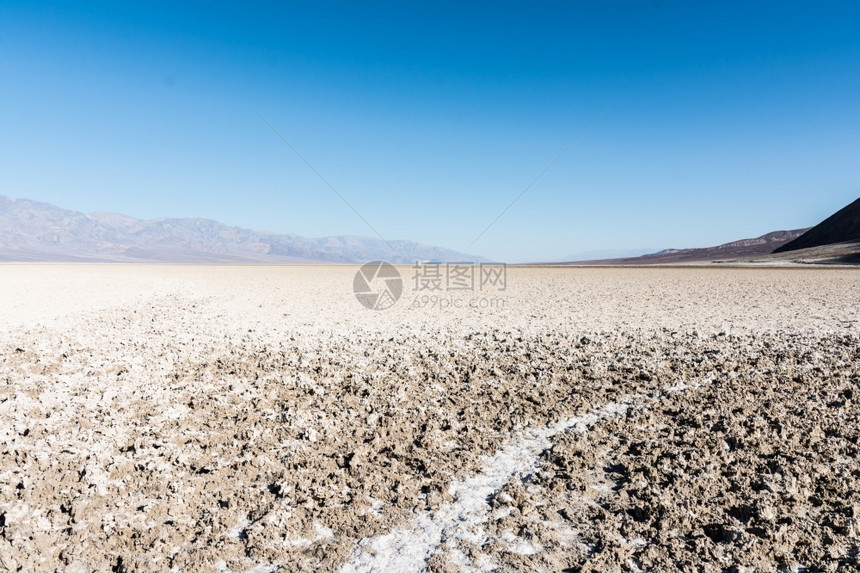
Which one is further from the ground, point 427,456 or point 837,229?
point 837,229

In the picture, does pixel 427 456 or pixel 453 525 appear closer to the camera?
pixel 453 525

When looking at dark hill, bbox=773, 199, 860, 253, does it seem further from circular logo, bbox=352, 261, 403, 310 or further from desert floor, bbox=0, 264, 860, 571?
desert floor, bbox=0, 264, 860, 571

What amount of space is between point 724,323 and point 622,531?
9096 mm

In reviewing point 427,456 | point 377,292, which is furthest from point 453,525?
point 377,292

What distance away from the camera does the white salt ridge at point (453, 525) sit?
2617 mm

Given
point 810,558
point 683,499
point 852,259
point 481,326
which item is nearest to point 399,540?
point 683,499

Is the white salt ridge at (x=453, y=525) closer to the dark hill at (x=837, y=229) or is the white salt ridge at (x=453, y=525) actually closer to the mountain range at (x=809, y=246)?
the mountain range at (x=809, y=246)

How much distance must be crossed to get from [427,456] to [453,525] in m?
0.94

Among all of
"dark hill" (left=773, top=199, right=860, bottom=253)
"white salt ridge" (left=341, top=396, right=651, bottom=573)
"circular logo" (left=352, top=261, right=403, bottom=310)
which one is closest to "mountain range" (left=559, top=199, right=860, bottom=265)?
"dark hill" (left=773, top=199, right=860, bottom=253)

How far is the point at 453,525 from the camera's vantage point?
2.95m

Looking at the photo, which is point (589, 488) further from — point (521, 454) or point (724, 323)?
point (724, 323)

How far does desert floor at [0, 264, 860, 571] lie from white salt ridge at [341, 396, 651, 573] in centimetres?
1

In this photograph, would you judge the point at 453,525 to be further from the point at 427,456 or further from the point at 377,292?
the point at 377,292

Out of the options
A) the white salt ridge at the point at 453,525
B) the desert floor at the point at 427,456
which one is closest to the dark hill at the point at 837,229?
the desert floor at the point at 427,456
